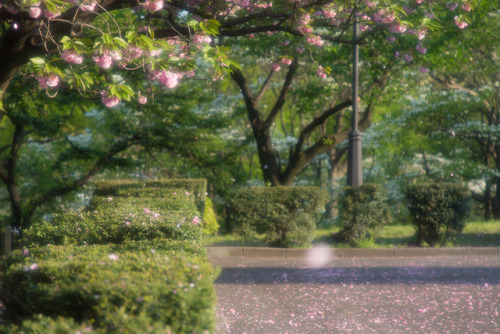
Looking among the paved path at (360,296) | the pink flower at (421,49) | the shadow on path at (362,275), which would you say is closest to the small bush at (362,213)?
the paved path at (360,296)

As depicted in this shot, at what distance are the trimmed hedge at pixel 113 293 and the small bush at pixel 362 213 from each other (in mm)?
9653

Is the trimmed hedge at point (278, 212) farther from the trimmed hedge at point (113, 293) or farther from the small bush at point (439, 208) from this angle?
the trimmed hedge at point (113, 293)

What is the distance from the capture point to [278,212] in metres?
13.5

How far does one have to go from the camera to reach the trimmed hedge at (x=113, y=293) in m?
3.21

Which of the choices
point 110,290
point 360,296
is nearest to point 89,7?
point 110,290

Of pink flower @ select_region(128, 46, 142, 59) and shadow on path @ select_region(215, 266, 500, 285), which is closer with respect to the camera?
pink flower @ select_region(128, 46, 142, 59)

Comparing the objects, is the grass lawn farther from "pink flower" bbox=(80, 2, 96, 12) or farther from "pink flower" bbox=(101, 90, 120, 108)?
"pink flower" bbox=(80, 2, 96, 12)

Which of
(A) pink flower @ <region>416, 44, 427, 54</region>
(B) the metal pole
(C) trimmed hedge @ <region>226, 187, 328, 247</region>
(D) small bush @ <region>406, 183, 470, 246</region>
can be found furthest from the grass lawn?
(A) pink flower @ <region>416, 44, 427, 54</region>

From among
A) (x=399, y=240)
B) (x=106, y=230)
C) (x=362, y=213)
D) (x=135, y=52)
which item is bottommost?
(x=399, y=240)

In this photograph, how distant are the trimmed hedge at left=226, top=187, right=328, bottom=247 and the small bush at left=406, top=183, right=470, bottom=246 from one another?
7.18ft

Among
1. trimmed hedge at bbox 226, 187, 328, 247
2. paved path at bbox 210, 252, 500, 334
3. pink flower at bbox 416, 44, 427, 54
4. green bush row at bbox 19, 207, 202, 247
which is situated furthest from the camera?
pink flower at bbox 416, 44, 427, 54

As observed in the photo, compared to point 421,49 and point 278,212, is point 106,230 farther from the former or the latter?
point 421,49

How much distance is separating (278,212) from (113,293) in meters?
10.3

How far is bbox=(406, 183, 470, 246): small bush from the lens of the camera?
44.5ft
